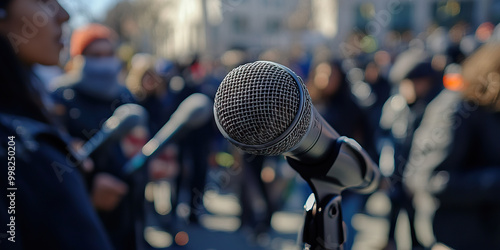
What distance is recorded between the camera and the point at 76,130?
9.06 ft

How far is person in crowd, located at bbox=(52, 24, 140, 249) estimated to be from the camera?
2.07 meters

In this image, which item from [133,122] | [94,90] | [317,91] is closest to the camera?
[133,122]

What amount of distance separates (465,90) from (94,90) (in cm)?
238

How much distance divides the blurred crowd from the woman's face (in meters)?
0.06

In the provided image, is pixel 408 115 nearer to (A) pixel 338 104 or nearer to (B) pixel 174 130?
(A) pixel 338 104

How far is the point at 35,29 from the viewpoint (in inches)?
50.3

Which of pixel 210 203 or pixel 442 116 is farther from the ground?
pixel 442 116

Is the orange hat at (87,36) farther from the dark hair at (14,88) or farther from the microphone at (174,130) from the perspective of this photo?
the dark hair at (14,88)

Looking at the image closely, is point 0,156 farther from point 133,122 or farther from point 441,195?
point 441,195

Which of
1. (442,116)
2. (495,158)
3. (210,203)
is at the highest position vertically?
(442,116)

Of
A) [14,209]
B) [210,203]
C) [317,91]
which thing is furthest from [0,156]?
[210,203]

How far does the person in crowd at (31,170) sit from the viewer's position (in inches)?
39.3

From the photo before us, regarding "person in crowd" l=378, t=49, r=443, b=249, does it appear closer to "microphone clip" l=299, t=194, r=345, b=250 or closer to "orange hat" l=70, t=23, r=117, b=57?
"orange hat" l=70, t=23, r=117, b=57

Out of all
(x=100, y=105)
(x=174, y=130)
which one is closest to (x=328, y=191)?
(x=174, y=130)
